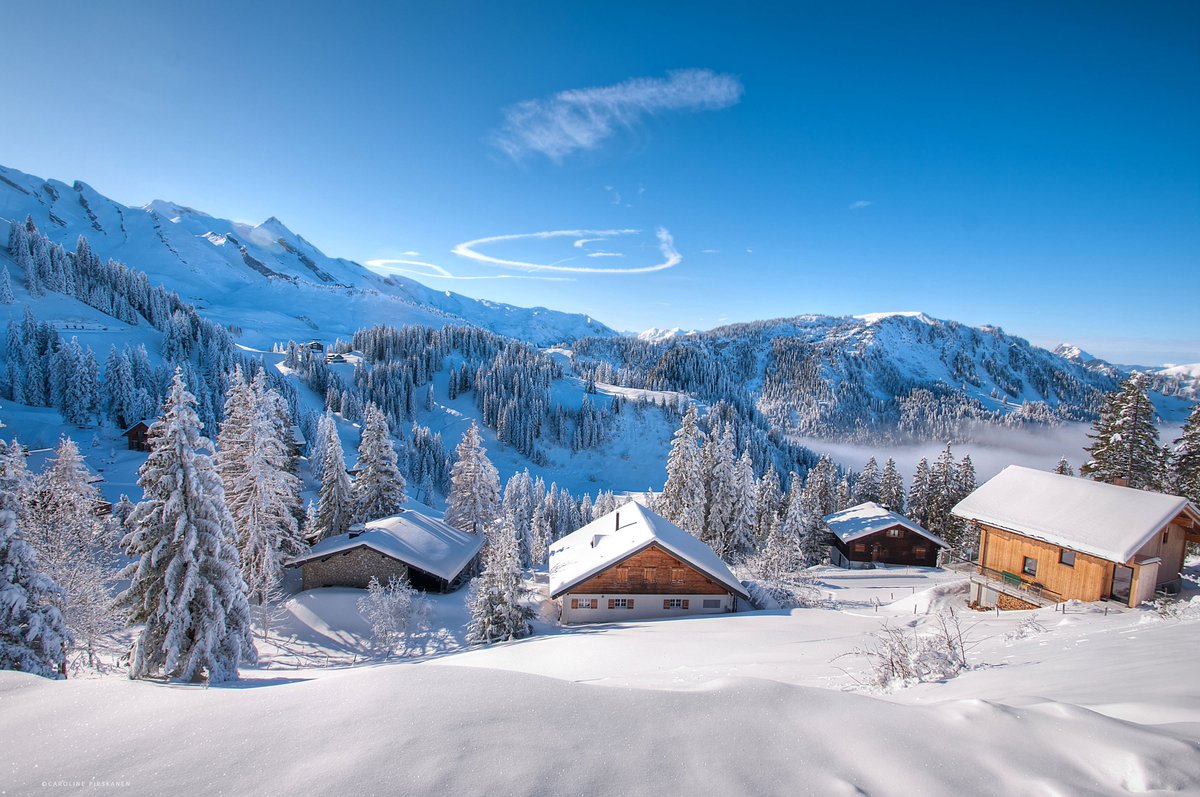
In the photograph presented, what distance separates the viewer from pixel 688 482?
36.5 metres

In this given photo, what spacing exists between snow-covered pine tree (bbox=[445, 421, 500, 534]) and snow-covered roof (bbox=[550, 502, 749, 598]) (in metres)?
12.1

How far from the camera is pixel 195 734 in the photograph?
457cm

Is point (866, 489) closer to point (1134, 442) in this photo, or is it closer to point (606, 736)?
point (1134, 442)

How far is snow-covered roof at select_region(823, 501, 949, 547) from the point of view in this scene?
42688 mm

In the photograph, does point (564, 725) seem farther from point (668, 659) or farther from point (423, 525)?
point (423, 525)

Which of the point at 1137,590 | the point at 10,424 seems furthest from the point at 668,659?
the point at 10,424

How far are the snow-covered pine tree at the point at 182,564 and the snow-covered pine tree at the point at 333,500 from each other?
1663cm

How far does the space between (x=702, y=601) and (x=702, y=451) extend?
15.1 metres

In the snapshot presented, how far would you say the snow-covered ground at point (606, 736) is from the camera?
12.0 ft

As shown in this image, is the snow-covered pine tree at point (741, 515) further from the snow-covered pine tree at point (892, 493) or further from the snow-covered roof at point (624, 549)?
the snow-covered pine tree at point (892, 493)

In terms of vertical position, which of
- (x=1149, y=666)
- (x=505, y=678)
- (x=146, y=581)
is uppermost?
(x=1149, y=666)

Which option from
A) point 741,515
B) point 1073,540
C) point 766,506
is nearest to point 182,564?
point 1073,540

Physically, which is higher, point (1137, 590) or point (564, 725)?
point (564, 725)

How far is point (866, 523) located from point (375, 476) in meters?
43.3
